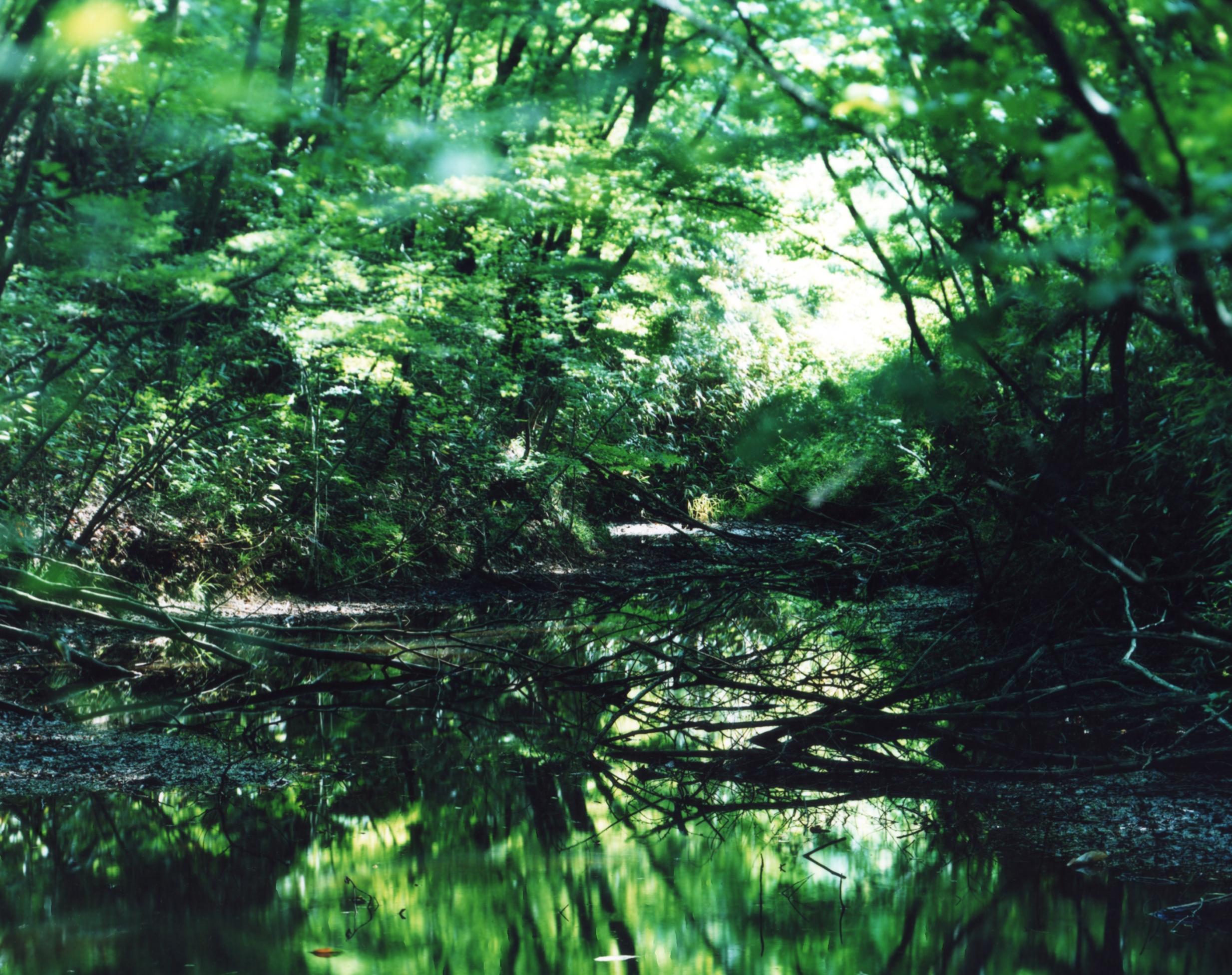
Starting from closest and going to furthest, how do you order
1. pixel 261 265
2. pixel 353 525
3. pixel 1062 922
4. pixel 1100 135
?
pixel 1100 135 → pixel 1062 922 → pixel 261 265 → pixel 353 525

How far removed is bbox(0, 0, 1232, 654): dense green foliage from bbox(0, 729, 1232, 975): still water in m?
0.95

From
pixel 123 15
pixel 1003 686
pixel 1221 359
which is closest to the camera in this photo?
pixel 1221 359

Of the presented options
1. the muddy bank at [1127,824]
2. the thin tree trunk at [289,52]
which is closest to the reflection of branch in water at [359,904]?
the muddy bank at [1127,824]

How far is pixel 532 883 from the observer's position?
9.70ft

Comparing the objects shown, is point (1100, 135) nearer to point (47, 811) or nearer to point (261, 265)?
point (47, 811)

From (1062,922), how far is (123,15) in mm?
4361

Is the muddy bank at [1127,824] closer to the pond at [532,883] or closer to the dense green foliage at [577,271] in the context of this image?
the pond at [532,883]

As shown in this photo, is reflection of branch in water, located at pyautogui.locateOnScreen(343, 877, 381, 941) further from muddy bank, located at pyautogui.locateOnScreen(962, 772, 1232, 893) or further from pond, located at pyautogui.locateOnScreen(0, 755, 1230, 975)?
muddy bank, located at pyautogui.locateOnScreen(962, 772, 1232, 893)

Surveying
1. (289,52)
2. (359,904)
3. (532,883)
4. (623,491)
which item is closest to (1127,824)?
(532,883)

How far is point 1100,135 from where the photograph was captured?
133 cm

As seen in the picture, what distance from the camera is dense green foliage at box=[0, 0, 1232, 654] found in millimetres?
1784

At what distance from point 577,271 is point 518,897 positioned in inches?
208

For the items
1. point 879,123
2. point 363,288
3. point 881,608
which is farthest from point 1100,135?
point 363,288

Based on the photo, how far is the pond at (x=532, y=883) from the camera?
2.47 m
